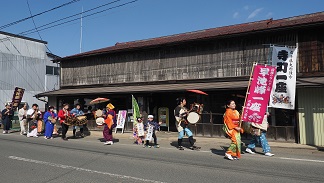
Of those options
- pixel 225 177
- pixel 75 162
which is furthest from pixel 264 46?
pixel 75 162

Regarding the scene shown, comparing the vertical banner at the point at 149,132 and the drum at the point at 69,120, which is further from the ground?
the drum at the point at 69,120

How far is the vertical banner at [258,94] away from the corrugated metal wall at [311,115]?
328 centimetres

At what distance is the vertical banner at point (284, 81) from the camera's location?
1080 cm

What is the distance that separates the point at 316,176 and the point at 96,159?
598 centimetres

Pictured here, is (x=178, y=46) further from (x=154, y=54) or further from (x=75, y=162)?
(x=75, y=162)

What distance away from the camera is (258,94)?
9344mm

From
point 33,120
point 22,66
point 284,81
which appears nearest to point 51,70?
point 22,66

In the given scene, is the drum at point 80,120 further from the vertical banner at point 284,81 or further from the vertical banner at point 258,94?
the vertical banner at point 284,81

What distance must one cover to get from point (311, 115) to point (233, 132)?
5.22 metres

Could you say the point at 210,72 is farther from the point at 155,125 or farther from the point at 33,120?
the point at 33,120

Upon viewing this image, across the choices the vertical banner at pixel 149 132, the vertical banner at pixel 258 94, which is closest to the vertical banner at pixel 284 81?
the vertical banner at pixel 258 94

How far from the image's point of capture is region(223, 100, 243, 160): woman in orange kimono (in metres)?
8.34

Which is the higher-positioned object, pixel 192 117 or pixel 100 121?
pixel 192 117

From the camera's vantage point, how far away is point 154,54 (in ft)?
57.4
